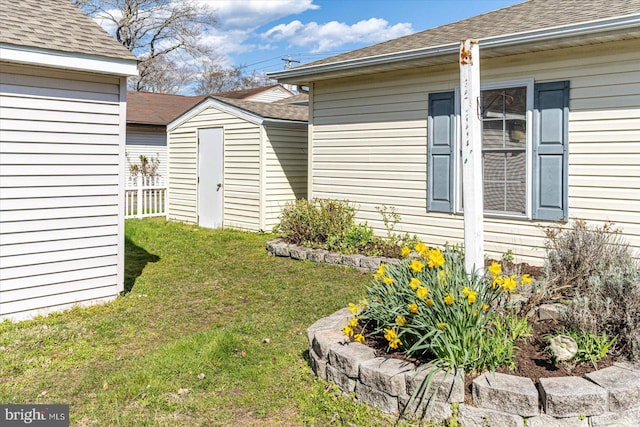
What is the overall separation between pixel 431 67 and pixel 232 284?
3918 mm

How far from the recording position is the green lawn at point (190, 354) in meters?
3.04

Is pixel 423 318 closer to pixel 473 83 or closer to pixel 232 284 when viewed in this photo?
pixel 473 83

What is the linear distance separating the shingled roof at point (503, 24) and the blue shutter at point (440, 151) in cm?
79

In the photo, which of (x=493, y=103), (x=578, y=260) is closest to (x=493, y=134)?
(x=493, y=103)

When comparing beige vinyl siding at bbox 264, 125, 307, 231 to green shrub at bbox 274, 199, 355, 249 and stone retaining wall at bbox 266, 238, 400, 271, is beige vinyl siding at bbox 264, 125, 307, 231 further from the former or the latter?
stone retaining wall at bbox 266, 238, 400, 271

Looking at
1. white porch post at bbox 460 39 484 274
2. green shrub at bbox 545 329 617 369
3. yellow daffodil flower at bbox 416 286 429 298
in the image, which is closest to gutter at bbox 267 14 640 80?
white porch post at bbox 460 39 484 274

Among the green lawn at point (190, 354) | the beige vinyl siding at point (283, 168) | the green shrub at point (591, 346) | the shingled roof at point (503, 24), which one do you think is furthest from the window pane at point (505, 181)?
the beige vinyl siding at point (283, 168)

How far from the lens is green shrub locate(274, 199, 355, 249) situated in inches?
297

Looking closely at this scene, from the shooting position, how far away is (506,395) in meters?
2.62

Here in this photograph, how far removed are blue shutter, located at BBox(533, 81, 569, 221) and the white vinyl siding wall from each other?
15835 millimetres

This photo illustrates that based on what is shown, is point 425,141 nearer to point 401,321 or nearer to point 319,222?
A: point 319,222

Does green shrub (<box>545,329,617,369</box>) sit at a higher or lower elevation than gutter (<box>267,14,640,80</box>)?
lower

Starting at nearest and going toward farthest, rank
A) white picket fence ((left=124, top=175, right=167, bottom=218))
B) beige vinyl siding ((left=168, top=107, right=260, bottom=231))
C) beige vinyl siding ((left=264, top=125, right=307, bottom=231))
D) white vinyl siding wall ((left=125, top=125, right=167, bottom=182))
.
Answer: beige vinyl siding ((left=264, top=125, right=307, bottom=231)) < beige vinyl siding ((left=168, top=107, right=260, bottom=231)) < white picket fence ((left=124, top=175, right=167, bottom=218)) < white vinyl siding wall ((left=125, top=125, right=167, bottom=182))

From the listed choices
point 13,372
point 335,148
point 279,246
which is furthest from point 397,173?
point 13,372
